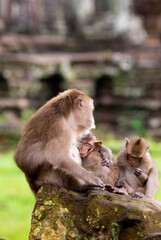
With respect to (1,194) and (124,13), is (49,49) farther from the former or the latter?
(1,194)

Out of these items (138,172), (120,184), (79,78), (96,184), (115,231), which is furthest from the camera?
(79,78)

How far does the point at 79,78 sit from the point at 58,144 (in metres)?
10.4

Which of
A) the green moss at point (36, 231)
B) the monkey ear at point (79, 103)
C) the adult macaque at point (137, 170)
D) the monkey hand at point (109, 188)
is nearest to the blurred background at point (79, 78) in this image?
the green moss at point (36, 231)

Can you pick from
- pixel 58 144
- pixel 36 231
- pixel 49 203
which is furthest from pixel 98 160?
pixel 36 231

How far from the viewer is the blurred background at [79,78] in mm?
10663

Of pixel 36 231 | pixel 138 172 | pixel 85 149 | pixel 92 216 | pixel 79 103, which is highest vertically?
pixel 79 103

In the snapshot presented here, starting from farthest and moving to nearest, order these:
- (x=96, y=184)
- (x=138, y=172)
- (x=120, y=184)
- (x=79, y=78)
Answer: (x=79, y=78) < (x=120, y=184) < (x=138, y=172) < (x=96, y=184)

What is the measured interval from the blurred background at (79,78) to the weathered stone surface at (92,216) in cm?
350

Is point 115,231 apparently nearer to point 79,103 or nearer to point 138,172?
point 138,172

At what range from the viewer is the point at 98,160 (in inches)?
156

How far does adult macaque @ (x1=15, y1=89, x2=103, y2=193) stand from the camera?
372cm

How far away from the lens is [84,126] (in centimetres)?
397

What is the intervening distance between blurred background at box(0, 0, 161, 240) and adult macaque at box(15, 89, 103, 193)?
11.6ft

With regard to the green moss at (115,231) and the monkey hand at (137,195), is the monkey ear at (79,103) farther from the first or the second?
the green moss at (115,231)
